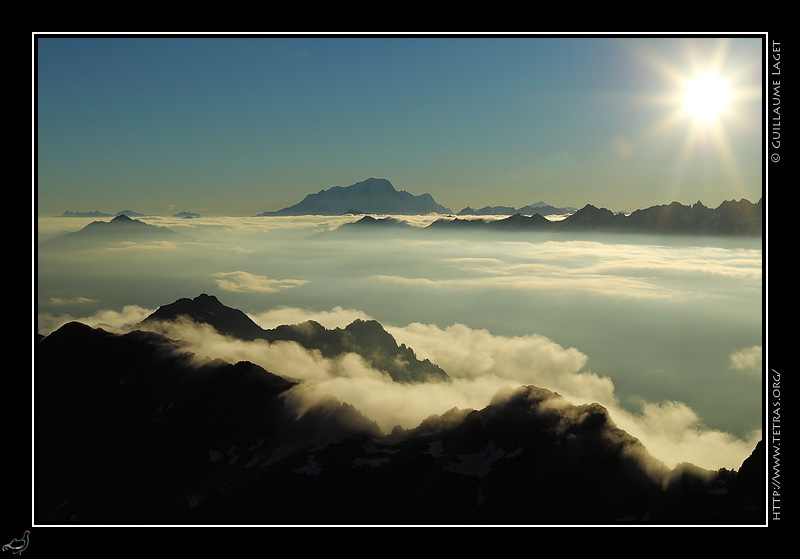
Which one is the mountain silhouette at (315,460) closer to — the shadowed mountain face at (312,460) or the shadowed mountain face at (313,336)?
the shadowed mountain face at (312,460)

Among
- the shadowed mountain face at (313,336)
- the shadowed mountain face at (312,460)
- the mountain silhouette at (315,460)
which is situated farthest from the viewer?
the shadowed mountain face at (313,336)

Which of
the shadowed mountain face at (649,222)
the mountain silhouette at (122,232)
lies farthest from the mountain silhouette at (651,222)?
the mountain silhouette at (122,232)

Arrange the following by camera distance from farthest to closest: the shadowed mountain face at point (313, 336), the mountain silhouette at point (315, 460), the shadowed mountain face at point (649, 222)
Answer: the shadowed mountain face at point (313, 336) < the shadowed mountain face at point (649, 222) < the mountain silhouette at point (315, 460)

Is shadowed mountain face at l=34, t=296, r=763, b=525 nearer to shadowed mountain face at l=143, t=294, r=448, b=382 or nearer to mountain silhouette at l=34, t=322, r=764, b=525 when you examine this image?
mountain silhouette at l=34, t=322, r=764, b=525

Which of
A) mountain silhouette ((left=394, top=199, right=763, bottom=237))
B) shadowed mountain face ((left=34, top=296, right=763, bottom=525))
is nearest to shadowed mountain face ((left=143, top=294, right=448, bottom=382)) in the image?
shadowed mountain face ((left=34, top=296, right=763, bottom=525))

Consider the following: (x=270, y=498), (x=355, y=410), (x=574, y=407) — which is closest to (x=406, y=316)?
(x=355, y=410)

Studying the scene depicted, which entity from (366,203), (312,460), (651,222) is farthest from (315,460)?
A: (651,222)

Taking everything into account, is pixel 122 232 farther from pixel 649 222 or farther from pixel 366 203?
pixel 649 222
